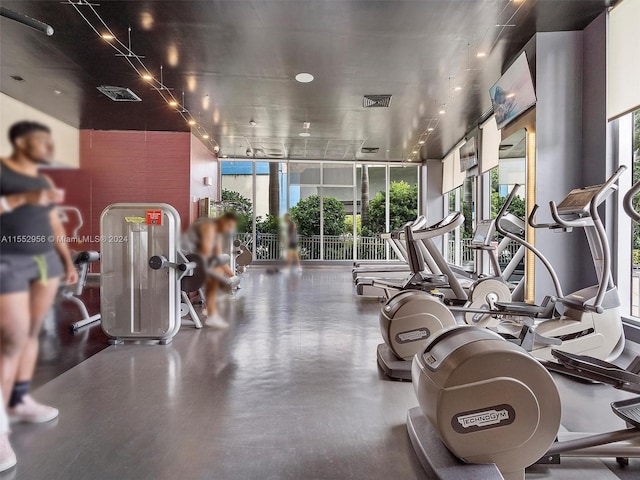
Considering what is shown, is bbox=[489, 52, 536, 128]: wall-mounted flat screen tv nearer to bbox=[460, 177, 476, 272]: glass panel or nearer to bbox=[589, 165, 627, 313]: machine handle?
bbox=[589, 165, 627, 313]: machine handle

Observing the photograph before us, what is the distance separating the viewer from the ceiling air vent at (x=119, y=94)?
806mm

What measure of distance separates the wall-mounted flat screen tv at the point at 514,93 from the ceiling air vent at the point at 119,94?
5291mm

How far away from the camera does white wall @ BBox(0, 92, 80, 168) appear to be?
33cm

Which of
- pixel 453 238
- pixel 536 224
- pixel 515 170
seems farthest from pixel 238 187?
pixel 453 238

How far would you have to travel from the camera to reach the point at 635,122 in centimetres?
427

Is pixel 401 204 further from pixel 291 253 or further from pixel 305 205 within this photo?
pixel 291 253

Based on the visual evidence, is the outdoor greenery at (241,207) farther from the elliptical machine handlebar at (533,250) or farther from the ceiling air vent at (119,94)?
the elliptical machine handlebar at (533,250)

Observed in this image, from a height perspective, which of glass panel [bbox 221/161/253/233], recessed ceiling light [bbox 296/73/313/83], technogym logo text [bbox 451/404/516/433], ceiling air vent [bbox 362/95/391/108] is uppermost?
recessed ceiling light [bbox 296/73/313/83]

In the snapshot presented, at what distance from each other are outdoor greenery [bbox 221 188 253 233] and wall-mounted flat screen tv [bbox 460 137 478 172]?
8817 millimetres

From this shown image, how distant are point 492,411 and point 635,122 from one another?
13.2 ft

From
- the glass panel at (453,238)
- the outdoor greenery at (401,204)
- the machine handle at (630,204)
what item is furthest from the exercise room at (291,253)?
the outdoor greenery at (401,204)

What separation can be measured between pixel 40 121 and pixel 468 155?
9597 millimetres

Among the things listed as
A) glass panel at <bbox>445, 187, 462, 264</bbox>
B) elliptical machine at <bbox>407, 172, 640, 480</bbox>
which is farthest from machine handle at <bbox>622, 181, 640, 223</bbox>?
glass panel at <bbox>445, 187, 462, 264</bbox>

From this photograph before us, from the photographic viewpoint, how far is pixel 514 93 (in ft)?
18.3
